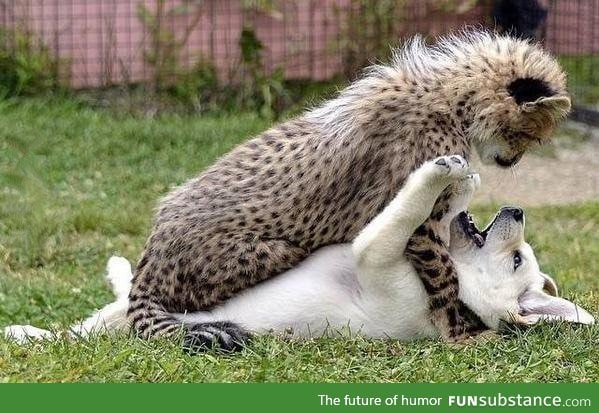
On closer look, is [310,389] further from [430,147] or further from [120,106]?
[120,106]

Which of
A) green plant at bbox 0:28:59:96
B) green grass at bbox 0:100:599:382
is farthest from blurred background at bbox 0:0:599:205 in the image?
green grass at bbox 0:100:599:382

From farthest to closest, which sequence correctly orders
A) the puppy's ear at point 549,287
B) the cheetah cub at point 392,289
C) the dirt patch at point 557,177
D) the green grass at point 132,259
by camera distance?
1. the dirt patch at point 557,177
2. the puppy's ear at point 549,287
3. the cheetah cub at point 392,289
4. the green grass at point 132,259

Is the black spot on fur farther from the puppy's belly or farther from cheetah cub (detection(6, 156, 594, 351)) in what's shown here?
the puppy's belly

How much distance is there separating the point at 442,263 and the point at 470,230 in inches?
13.4

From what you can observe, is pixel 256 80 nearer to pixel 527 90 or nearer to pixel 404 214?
pixel 527 90

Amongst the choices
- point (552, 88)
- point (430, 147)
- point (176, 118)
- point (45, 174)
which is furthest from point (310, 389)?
point (176, 118)

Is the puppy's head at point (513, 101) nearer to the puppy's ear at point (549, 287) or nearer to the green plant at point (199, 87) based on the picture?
the puppy's ear at point (549, 287)

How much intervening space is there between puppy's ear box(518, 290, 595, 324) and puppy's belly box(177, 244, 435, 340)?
0.42 metres

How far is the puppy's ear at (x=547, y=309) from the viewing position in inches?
214

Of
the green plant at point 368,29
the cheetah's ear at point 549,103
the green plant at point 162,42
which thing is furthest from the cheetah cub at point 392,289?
the green plant at point 368,29

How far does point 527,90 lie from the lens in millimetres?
5680

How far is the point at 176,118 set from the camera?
11.0 metres

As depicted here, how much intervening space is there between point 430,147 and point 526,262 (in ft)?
2.14

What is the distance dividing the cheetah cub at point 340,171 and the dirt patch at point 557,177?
11.1 ft
